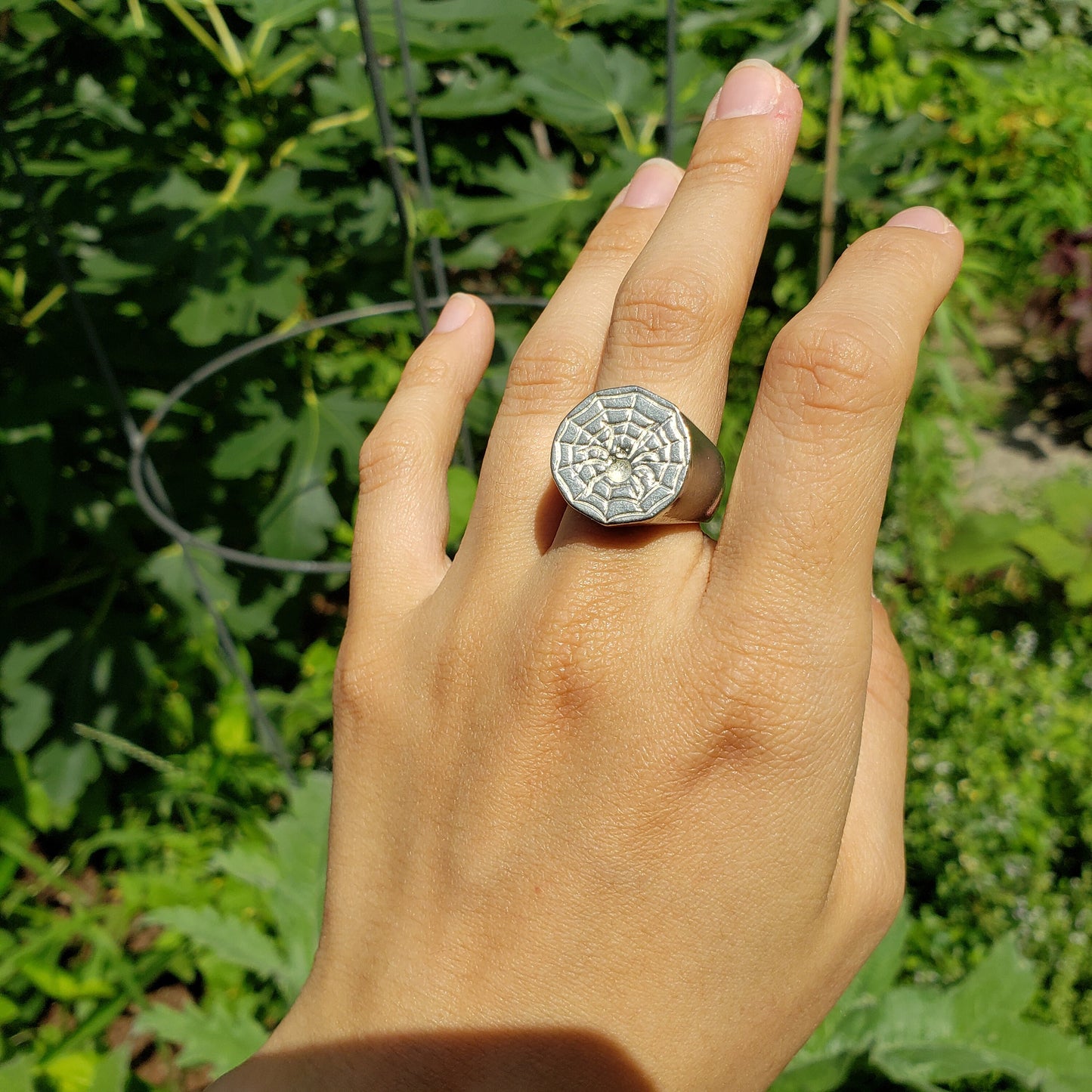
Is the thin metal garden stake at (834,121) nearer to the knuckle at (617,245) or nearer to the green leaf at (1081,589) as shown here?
the knuckle at (617,245)

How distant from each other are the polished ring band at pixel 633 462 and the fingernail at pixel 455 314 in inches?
16.5

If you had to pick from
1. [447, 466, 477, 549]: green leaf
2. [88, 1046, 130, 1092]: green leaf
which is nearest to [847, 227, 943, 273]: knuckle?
[447, 466, 477, 549]: green leaf

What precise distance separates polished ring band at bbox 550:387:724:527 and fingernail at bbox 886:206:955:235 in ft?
1.21

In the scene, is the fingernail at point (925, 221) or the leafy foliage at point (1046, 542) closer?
the fingernail at point (925, 221)

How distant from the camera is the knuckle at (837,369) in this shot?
0.97m

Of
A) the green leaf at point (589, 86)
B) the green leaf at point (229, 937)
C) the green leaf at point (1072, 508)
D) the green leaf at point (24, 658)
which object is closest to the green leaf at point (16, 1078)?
the green leaf at point (229, 937)

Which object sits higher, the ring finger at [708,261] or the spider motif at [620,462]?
the ring finger at [708,261]

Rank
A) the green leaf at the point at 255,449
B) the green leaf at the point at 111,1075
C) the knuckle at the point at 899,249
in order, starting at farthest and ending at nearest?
the green leaf at the point at 255,449 < the green leaf at the point at 111,1075 < the knuckle at the point at 899,249

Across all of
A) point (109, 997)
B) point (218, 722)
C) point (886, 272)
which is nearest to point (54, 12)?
point (218, 722)

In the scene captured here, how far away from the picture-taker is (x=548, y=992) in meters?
0.98

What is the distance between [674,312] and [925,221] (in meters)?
0.32

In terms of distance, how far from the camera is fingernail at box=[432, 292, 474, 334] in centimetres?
137

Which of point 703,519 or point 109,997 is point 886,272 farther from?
point 109,997

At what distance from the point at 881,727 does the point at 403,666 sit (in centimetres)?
61
